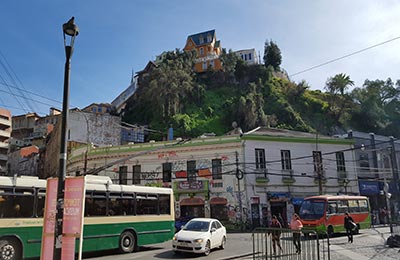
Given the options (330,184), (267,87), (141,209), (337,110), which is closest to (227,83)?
(267,87)

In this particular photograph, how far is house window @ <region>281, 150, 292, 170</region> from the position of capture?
104ft

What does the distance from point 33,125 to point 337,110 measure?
204 feet

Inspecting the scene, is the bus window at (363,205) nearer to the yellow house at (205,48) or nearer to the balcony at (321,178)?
the balcony at (321,178)

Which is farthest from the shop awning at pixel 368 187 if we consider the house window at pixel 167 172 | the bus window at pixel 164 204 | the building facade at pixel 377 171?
the bus window at pixel 164 204

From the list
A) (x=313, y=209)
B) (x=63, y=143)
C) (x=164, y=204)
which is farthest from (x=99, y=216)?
(x=313, y=209)

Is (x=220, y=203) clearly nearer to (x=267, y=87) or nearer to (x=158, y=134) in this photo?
(x=158, y=134)

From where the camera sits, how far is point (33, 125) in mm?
75125

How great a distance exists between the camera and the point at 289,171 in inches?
1246

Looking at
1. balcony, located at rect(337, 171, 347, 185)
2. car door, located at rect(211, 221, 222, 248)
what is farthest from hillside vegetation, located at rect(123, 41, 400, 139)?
car door, located at rect(211, 221, 222, 248)

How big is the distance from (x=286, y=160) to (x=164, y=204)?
56.5 feet

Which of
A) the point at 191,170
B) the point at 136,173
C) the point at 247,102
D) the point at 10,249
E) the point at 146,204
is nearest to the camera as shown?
the point at 10,249

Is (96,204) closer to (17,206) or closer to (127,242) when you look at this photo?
(127,242)

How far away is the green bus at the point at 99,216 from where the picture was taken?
1233cm

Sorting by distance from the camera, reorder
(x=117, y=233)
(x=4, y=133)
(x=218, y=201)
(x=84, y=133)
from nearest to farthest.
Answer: (x=117, y=233) < (x=218, y=201) < (x=84, y=133) < (x=4, y=133)
